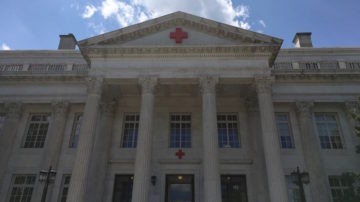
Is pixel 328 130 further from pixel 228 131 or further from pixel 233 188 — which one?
pixel 233 188

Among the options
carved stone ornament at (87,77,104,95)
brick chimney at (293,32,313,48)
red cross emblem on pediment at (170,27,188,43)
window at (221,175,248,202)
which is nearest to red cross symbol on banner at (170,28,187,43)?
red cross emblem on pediment at (170,27,188,43)

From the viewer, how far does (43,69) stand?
21672 mm

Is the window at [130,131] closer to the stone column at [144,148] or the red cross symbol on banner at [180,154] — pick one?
the red cross symbol on banner at [180,154]

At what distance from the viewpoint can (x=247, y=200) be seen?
17.6m

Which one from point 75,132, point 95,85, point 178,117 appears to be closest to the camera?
point 95,85

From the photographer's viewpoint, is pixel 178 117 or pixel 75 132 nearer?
pixel 75 132

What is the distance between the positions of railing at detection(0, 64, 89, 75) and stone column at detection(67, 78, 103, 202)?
4.68 m

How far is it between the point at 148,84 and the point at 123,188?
7.26 metres

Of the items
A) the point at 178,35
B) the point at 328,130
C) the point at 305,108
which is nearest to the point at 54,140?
the point at 178,35

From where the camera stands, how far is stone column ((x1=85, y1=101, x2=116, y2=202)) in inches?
682

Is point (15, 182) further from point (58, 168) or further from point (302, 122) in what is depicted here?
point (302, 122)

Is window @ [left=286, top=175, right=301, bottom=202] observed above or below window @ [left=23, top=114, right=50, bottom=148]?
below

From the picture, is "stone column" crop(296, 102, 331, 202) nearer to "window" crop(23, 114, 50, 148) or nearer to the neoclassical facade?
the neoclassical facade

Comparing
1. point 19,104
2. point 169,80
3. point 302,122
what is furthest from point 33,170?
point 302,122
